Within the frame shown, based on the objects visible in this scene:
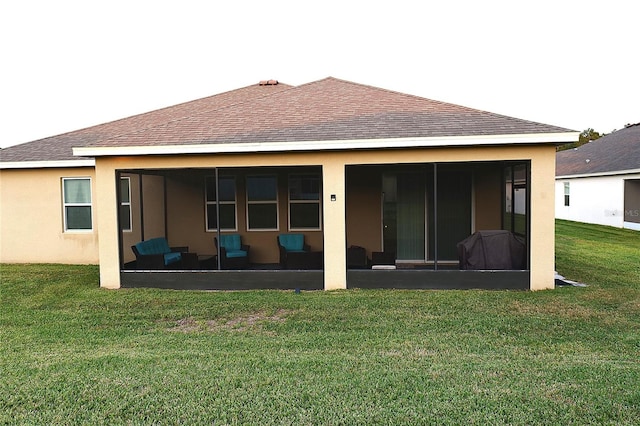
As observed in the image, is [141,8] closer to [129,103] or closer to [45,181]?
[45,181]

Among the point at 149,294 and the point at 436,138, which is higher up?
the point at 436,138

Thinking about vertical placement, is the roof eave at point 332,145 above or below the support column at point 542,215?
above

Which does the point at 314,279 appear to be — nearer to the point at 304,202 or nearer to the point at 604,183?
the point at 304,202

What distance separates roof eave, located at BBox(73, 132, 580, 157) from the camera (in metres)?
7.76

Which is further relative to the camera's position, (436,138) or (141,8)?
(141,8)

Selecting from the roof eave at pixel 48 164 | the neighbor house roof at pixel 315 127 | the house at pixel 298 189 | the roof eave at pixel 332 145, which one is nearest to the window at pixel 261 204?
the house at pixel 298 189

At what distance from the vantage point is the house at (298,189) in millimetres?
8258

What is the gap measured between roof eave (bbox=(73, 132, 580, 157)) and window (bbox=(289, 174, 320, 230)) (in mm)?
2923

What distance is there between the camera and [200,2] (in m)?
14.4

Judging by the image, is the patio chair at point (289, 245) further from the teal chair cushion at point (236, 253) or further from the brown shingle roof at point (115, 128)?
the brown shingle roof at point (115, 128)

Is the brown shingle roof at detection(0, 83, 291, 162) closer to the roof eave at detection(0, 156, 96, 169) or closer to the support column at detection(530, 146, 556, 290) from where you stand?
the roof eave at detection(0, 156, 96, 169)

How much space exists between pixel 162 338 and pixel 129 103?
21373 millimetres

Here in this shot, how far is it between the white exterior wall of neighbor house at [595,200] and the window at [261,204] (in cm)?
1544

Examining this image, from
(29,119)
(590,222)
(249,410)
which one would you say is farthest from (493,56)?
(29,119)
